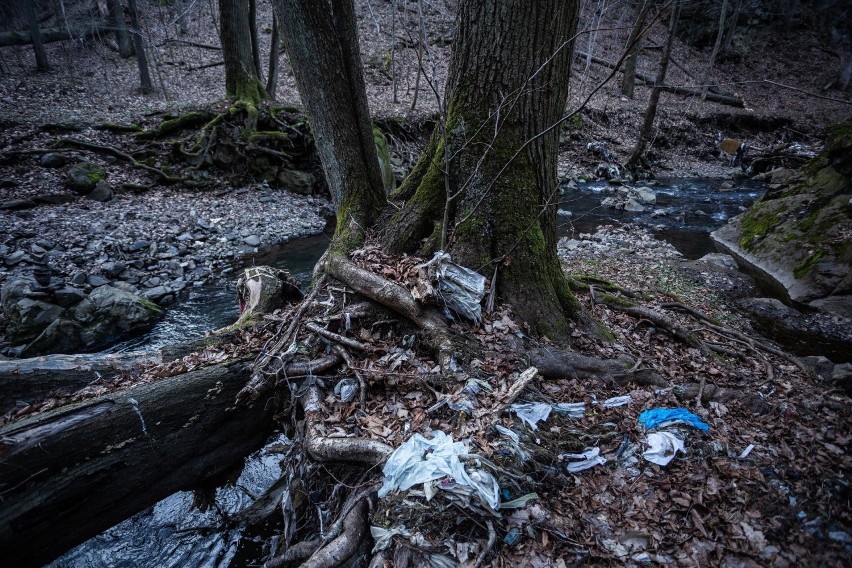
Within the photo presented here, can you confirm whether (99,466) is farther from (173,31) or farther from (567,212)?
(173,31)

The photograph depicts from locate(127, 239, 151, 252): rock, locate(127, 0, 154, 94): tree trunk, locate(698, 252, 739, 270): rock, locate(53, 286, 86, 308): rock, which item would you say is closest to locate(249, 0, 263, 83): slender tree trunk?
locate(127, 0, 154, 94): tree trunk

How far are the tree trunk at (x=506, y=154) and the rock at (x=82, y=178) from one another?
10640mm

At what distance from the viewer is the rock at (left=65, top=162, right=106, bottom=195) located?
396 inches

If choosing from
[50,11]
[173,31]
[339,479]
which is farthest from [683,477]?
[50,11]

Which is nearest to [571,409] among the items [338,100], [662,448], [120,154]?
[662,448]

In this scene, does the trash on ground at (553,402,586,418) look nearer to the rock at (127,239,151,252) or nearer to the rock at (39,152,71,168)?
the rock at (127,239,151,252)

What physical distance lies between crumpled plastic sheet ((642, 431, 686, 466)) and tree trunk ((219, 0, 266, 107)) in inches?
568

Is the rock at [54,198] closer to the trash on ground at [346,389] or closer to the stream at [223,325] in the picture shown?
the stream at [223,325]

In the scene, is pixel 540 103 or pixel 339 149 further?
pixel 339 149

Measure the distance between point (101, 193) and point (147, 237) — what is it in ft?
8.25

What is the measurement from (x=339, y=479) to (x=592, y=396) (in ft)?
6.92

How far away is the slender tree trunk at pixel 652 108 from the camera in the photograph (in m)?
12.5

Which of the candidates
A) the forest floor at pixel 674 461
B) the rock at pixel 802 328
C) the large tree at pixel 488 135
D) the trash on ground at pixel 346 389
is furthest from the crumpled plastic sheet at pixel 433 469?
the rock at pixel 802 328

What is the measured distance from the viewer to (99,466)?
2805 millimetres
